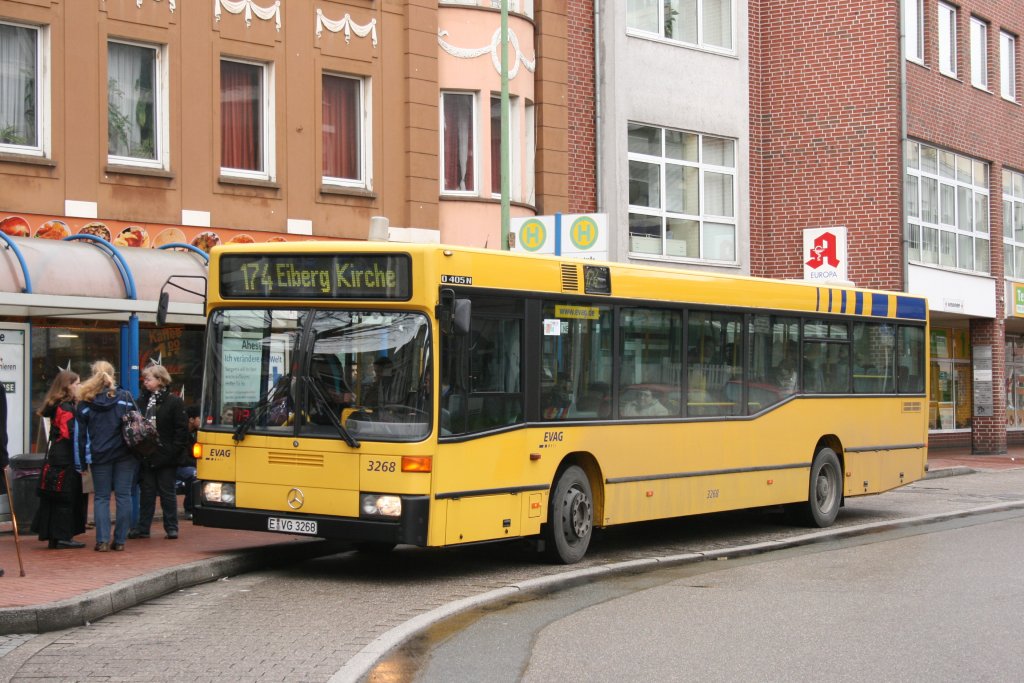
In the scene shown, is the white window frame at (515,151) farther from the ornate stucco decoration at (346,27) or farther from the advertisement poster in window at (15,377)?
the advertisement poster in window at (15,377)

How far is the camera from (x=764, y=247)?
30562 mm

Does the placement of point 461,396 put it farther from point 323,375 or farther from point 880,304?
point 880,304

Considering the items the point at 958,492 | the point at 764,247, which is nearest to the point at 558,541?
the point at 958,492

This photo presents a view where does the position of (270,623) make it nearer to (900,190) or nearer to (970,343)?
(900,190)

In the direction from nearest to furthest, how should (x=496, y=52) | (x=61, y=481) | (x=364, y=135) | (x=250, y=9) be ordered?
1. (x=61, y=481)
2. (x=250, y=9)
3. (x=364, y=135)
4. (x=496, y=52)

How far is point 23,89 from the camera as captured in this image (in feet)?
58.7

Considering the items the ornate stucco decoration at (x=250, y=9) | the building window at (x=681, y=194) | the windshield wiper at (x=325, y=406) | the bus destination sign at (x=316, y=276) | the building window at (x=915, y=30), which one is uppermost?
the building window at (x=915, y=30)

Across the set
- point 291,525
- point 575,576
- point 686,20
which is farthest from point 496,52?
point 291,525

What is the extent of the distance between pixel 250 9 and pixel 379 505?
11.1 meters

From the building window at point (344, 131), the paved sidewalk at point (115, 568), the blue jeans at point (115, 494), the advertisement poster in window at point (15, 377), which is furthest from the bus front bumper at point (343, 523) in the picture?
the building window at point (344, 131)

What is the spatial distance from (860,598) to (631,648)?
9.33 ft

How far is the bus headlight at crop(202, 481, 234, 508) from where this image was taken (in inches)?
464

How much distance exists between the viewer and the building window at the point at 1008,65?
3566 centimetres

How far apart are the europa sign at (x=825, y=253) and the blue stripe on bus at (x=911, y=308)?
8.54 meters
